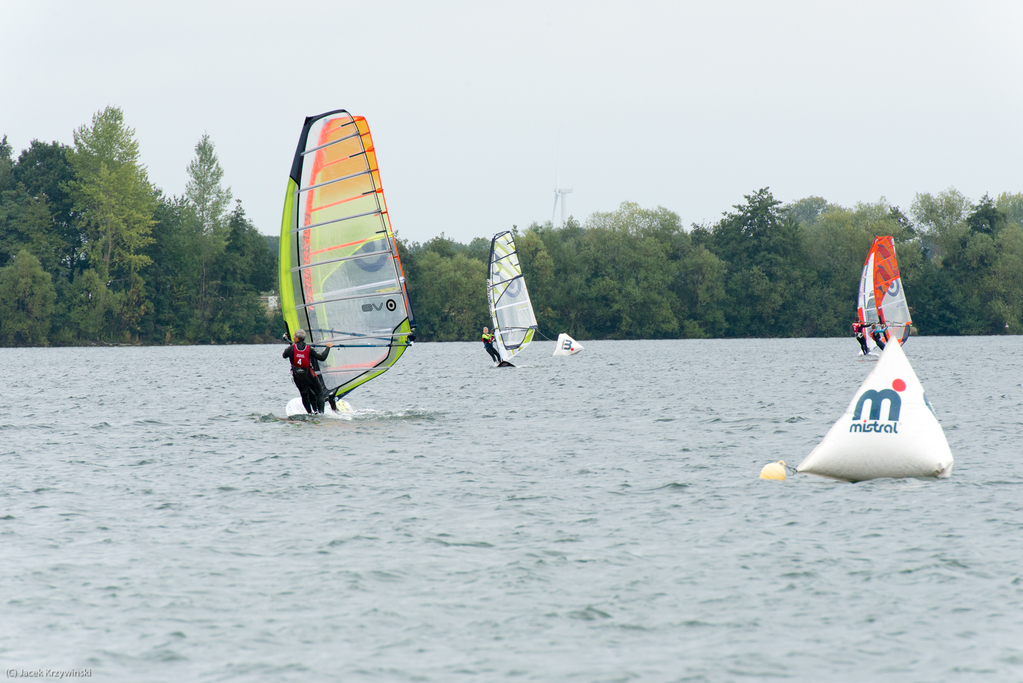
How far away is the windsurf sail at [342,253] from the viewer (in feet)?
69.4

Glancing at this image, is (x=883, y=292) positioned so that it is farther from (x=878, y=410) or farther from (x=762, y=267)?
(x=762, y=267)

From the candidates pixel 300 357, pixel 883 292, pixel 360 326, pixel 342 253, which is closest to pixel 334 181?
pixel 342 253

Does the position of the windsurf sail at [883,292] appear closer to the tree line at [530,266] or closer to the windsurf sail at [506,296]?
the windsurf sail at [506,296]

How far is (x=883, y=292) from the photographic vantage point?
51.2m

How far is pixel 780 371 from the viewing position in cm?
4359

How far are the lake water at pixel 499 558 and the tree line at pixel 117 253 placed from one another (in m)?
70.7

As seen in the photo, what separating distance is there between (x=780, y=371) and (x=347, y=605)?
37.1 meters

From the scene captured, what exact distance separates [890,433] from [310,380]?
1103cm

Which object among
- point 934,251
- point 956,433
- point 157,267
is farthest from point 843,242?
point 956,433

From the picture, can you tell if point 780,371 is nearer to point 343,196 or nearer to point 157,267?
point 343,196

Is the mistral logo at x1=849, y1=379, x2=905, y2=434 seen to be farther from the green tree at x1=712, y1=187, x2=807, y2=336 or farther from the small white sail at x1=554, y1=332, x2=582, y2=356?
the green tree at x1=712, y1=187, x2=807, y2=336

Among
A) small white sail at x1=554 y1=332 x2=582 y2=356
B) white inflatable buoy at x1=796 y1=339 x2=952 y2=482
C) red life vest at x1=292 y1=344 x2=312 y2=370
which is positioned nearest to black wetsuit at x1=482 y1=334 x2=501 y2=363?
small white sail at x1=554 y1=332 x2=582 y2=356

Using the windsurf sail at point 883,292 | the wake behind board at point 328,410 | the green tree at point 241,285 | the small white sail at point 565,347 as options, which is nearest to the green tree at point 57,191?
the green tree at point 241,285

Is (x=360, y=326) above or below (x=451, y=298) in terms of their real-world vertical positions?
below
